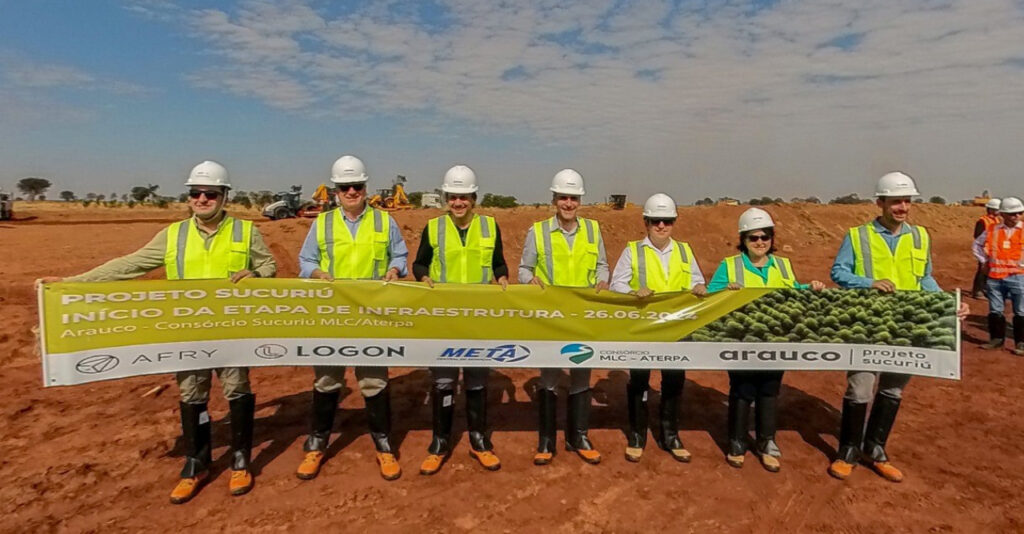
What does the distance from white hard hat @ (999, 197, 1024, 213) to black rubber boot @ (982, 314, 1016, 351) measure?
1566mm

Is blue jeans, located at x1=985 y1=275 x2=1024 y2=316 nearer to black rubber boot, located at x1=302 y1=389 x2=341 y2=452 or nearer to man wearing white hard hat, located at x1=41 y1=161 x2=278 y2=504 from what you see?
black rubber boot, located at x1=302 y1=389 x2=341 y2=452

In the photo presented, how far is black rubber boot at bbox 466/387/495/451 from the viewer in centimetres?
486

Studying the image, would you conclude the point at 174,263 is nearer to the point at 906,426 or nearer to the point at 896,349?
the point at 896,349

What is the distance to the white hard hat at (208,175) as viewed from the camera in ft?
13.9

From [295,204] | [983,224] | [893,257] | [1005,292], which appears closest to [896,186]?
[893,257]

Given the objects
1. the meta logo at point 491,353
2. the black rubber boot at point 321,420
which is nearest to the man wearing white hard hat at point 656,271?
the meta logo at point 491,353

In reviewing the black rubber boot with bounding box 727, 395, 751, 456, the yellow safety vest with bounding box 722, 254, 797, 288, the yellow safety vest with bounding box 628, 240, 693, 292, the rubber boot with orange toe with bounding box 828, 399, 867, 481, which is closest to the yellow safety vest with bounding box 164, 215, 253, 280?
the yellow safety vest with bounding box 628, 240, 693, 292

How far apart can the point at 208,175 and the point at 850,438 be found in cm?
540

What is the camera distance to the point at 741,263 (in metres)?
4.79

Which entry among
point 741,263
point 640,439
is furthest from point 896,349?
point 640,439

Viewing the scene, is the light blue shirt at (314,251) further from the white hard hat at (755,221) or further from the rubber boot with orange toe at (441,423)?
the white hard hat at (755,221)

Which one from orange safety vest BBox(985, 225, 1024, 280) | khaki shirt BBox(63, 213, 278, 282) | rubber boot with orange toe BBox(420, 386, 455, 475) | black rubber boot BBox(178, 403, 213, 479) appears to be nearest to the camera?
khaki shirt BBox(63, 213, 278, 282)

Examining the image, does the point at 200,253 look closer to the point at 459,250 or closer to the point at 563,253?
the point at 459,250

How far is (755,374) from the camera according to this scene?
191 inches
